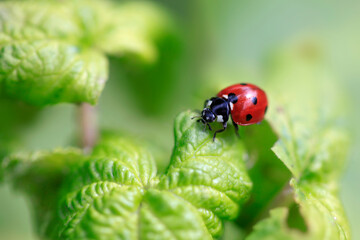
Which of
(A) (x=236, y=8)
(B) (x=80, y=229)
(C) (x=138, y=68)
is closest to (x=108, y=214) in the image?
(B) (x=80, y=229)

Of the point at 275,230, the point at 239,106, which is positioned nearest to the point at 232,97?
the point at 239,106

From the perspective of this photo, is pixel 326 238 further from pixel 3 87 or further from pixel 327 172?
pixel 3 87

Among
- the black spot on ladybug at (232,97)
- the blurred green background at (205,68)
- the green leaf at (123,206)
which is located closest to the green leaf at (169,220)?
the green leaf at (123,206)

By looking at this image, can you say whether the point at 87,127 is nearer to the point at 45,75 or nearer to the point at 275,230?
the point at 45,75

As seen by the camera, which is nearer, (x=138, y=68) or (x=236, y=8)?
(x=138, y=68)

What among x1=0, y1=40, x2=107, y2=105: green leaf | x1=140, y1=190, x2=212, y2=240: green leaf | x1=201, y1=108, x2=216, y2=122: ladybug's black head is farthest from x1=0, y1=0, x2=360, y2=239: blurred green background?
x1=140, y1=190, x2=212, y2=240: green leaf

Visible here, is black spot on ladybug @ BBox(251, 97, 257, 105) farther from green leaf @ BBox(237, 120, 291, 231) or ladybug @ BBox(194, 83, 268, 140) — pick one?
green leaf @ BBox(237, 120, 291, 231)
